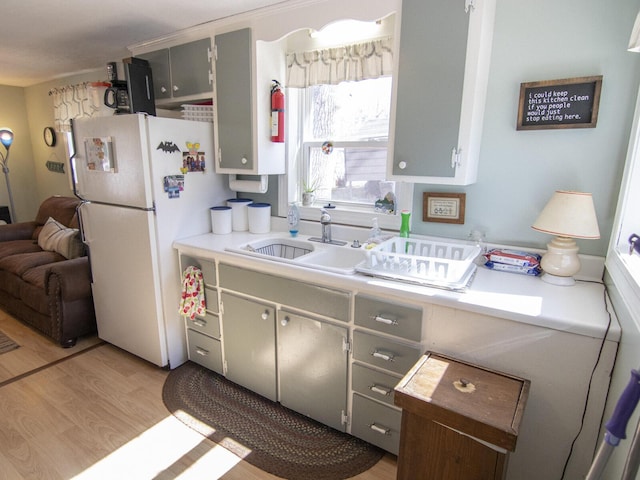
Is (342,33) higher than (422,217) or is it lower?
higher

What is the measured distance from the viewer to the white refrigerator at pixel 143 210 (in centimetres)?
222

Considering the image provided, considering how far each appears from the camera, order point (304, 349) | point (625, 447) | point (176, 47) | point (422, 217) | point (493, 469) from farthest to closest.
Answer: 1. point (176, 47)
2. point (422, 217)
3. point (304, 349)
4. point (493, 469)
5. point (625, 447)

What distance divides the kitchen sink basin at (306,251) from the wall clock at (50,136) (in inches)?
157

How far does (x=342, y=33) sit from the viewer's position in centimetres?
222

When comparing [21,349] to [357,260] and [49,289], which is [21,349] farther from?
[357,260]

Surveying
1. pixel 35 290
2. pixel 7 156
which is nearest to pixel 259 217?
pixel 35 290

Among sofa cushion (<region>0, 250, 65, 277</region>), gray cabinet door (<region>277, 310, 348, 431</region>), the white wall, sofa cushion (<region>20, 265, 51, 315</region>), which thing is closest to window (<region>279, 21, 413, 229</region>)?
gray cabinet door (<region>277, 310, 348, 431</region>)

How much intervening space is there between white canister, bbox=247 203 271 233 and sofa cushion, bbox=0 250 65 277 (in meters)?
1.93

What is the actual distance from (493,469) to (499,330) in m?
0.47

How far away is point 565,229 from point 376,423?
1.19m

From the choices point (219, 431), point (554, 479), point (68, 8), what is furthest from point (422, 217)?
point (68, 8)

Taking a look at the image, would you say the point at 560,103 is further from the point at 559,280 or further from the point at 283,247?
the point at 283,247

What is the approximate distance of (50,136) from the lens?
4.73 m

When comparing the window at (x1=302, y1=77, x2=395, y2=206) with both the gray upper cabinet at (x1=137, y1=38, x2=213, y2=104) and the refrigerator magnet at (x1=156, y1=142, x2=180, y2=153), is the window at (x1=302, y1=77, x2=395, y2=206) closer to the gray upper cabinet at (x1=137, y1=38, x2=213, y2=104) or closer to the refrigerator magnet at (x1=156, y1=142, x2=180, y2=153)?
the gray upper cabinet at (x1=137, y1=38, x2=213, y2=104)
